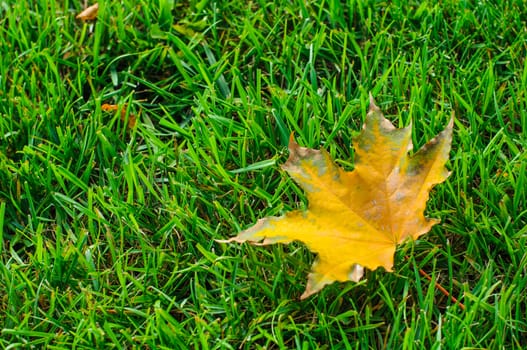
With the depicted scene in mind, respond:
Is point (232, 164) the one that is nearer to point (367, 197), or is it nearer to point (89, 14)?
point (367, 197)

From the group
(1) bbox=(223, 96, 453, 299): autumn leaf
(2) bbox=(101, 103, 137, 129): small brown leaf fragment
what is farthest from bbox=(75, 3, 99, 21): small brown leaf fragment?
→ (1) bbox=(223, 96, 453, 299): autumn leaf

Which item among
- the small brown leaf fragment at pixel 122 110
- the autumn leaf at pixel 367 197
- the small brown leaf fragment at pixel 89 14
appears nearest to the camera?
the autumn leaf at pixel 367 197

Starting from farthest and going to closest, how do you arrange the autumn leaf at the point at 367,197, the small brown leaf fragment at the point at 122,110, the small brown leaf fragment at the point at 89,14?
the small brown leaf fragment at the point at 89,14 < the small brown leaf fragment at the point at 122,110 < the autumn leaf at the point at 367,197

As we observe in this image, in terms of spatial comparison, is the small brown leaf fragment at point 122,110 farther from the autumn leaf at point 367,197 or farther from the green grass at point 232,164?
the autumn leaf at point 367,197

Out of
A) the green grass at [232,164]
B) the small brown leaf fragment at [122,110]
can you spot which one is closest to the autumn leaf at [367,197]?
the green grass at [232,164]

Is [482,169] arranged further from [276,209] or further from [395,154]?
[276,209]

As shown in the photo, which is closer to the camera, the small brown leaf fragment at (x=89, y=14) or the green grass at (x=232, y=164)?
A: the green grass at (x=232, y=164)

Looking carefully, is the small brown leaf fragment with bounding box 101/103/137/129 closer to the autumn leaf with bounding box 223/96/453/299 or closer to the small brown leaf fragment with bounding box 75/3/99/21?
the small brown leaf fragment with bounding box 75/3/99/21
